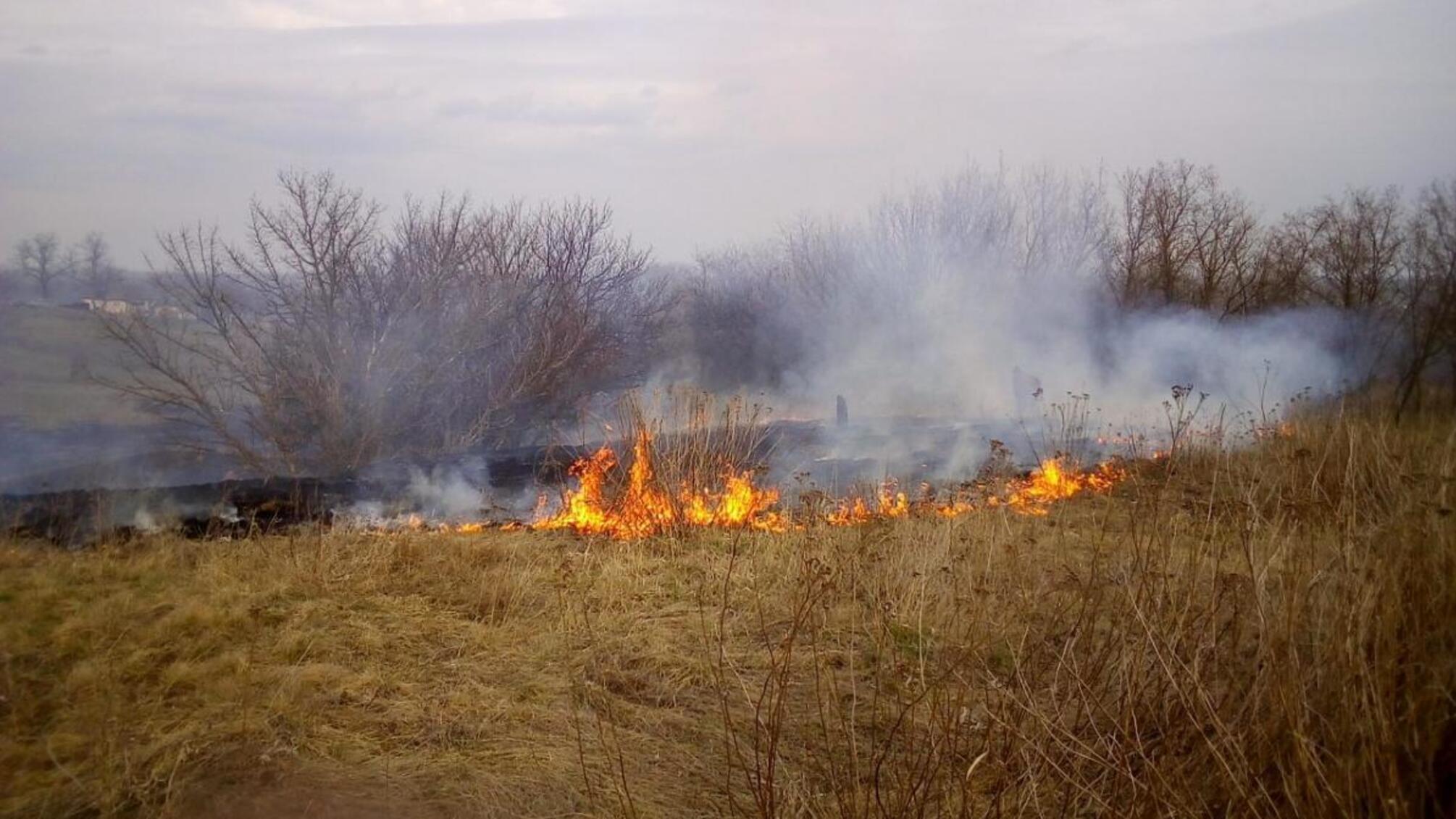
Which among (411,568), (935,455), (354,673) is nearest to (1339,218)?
(935,455)

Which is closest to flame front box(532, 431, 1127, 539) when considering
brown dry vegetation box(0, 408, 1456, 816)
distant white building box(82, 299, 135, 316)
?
brown dry vegetation box(0, 408, 1456, 816)

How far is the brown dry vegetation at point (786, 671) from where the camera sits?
9.27 feet

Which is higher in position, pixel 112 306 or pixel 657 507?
pixel 112 306

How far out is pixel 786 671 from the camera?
3.03m

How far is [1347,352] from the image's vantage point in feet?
45.5

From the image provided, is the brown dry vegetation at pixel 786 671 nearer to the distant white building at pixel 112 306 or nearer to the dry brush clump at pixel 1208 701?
the dry brush clump at pixel 1208 701

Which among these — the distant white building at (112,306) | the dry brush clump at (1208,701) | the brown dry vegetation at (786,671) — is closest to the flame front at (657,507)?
the brown dry vegetation at (786,671)

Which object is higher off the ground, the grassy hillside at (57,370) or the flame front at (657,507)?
the grassy hillside at (57,370)

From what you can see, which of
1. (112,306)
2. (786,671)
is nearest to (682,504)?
(786,671)

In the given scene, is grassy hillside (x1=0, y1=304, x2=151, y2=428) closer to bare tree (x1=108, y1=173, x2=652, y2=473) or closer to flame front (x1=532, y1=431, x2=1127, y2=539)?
bare tree (x1=108, y1=173, x2=652, y2=473)

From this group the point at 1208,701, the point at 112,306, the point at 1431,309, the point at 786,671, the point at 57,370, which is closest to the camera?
the point at 1208,701

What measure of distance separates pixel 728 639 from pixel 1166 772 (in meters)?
3.41

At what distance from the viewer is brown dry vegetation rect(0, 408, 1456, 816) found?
283 centimetres

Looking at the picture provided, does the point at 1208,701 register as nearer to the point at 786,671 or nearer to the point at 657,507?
the point at 786,671
